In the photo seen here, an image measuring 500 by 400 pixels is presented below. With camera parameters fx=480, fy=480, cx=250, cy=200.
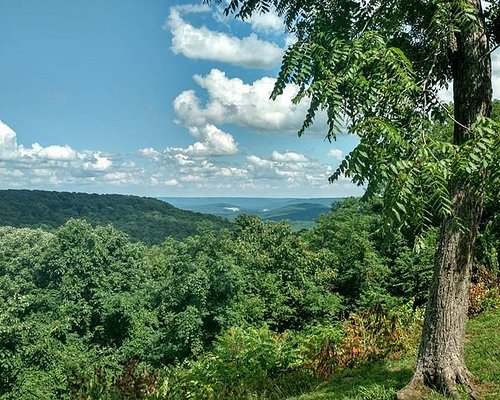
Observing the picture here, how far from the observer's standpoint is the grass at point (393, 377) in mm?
5262

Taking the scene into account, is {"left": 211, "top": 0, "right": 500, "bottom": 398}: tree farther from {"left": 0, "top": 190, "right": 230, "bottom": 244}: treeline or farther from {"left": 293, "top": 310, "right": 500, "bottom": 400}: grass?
{"left": 0, "top": 190, "right": 230, "bottom": 244}: treeline

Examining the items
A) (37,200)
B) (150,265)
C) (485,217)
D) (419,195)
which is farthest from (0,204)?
(419,195)

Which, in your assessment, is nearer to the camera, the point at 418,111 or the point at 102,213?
the point at 418,111

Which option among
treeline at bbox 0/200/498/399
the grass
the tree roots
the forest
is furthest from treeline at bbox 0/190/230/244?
the tree roots

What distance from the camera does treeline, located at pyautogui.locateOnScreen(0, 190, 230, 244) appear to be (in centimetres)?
11712

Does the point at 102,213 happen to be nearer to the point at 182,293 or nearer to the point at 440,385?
the point at 182,293

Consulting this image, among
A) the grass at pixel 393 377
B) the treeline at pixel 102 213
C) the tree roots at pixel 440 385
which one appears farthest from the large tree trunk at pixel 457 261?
the treeline at pixel 102 213

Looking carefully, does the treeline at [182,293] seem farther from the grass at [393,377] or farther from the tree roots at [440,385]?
the tree roots at [440,385]

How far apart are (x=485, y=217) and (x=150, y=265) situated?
27909mm

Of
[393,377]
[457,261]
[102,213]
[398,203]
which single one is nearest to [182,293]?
[393,377]

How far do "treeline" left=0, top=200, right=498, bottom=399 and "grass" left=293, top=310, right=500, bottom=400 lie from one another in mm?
9008

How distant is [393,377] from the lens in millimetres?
6137

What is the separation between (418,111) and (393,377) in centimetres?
361

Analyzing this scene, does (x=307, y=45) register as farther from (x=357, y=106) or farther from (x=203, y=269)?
(x=203, y=269)
